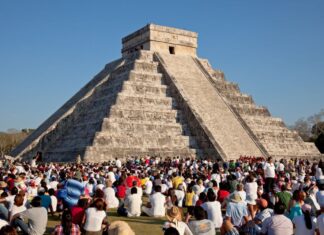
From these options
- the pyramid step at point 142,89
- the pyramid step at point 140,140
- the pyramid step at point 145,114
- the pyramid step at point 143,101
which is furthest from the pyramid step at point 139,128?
the pyramid step at point 142,89

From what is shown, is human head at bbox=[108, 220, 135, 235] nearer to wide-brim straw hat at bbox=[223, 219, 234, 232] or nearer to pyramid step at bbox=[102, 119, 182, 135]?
wide-brim straw hat at bbox=[223, 219, 234, 232]

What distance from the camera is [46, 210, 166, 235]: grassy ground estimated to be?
938cm

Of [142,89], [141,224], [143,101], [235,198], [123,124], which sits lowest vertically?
[141,224]

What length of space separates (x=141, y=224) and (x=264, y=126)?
24434mm

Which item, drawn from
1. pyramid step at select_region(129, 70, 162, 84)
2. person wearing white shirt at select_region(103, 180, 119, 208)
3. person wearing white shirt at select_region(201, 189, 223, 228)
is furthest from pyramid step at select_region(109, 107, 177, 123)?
person wearing white shirt at select_region(201, 189, 223, 228)

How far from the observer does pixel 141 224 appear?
33.4ft

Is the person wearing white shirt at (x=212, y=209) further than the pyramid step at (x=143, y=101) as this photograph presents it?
No

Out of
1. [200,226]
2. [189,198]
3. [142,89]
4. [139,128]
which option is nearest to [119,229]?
[200,226]

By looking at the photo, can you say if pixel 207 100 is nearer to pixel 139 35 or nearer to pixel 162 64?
pixel 162 64

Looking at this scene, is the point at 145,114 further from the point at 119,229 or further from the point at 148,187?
the point at 119,229

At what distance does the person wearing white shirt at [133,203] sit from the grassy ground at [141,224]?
0.73 feet

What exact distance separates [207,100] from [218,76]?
→ 18.7ft

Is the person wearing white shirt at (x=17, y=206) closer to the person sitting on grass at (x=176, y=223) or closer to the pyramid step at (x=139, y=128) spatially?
the person sitting on grass at (x=176, y=223)

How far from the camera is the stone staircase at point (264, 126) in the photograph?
102ft
